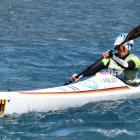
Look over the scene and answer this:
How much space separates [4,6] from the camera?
32594mm

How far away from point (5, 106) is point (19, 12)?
18.8 meters

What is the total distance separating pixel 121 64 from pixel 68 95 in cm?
188

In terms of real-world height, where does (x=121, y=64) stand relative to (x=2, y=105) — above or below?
above

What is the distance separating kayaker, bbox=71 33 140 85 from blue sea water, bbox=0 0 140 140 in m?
0.80

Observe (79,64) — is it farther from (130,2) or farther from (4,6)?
(130,2)

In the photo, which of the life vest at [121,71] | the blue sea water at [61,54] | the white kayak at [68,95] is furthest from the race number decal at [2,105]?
the life vest at [121,71]

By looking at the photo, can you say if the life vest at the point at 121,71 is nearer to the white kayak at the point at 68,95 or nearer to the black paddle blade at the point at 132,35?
the white kayak at the point at 68,95

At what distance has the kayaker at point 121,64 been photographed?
45.8ft

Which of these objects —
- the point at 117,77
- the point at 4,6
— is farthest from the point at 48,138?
the point at 4,6

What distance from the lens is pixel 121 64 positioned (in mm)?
13898

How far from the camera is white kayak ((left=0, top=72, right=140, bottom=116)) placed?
12.1 metres

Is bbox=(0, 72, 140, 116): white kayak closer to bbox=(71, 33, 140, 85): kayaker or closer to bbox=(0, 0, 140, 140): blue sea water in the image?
bbox=(0, 0, 140, 140): blue sea water

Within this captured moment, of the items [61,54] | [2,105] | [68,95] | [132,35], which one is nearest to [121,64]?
[132,35]

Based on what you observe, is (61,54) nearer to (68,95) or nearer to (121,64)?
(121,64)
